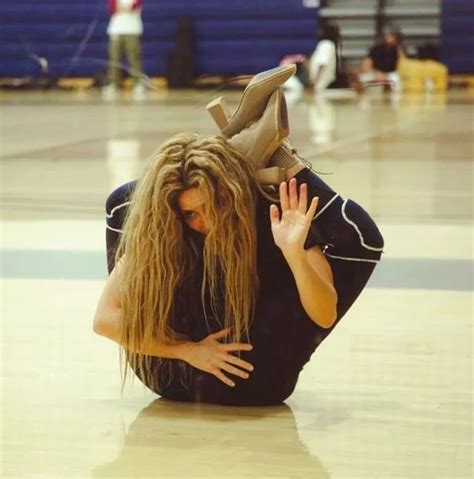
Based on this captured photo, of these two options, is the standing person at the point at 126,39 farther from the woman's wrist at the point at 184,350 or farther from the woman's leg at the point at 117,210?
the woman's wrist at the point at 184,350

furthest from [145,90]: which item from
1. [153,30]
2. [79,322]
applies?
[79,322]

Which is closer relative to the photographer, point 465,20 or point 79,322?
point 79,322

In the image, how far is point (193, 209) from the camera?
2672 mm

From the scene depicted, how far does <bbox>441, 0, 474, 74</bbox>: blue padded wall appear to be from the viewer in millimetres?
18312

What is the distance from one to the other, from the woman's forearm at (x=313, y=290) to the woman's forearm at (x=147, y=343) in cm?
31

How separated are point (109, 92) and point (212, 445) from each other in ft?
53.2

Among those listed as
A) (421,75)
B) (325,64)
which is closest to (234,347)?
(325,64)

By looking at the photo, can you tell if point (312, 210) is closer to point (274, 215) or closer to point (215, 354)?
point (274, 215)

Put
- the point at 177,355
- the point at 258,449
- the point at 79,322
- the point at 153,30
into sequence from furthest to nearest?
the point at 153,30, the point at 79,322, the point at 177,355, the point at 258,449

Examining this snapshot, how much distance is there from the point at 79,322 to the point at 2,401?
88cm

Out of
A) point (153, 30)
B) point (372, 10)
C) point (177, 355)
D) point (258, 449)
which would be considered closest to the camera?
point (258, 449)

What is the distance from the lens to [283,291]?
9.27 feet

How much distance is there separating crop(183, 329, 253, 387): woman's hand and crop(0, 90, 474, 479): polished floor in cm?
12

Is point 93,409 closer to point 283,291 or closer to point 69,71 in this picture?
point 283,291
